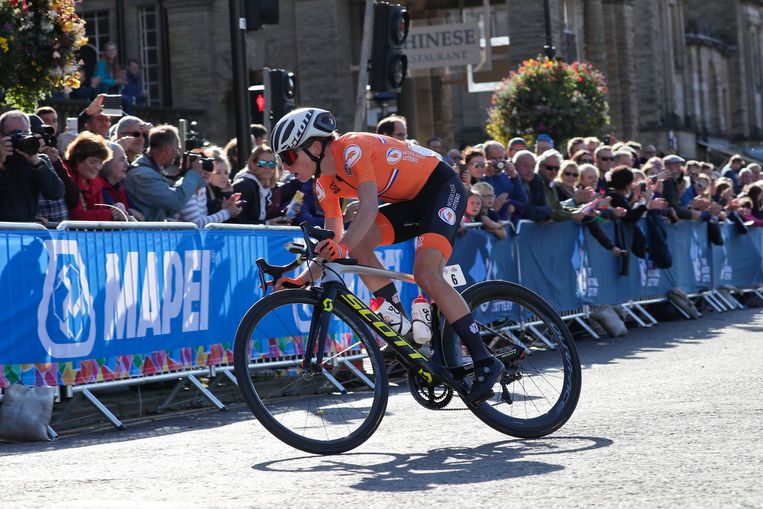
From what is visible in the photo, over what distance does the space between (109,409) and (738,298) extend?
15.3 metres

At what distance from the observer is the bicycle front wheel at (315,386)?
773 cm

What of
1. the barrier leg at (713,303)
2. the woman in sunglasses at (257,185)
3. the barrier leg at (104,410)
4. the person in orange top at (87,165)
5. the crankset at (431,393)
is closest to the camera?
the crankset at (431,393)

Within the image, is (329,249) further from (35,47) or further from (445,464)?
(35,47)

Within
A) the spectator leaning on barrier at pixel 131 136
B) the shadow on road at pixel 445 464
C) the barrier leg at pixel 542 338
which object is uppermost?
the spectator leaning on barrier at pixel 131 136

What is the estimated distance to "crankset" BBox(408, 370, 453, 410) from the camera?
8281 mm

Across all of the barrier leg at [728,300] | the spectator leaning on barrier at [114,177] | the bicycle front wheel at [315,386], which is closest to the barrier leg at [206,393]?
the spectator leaning on barrier at [114,177]

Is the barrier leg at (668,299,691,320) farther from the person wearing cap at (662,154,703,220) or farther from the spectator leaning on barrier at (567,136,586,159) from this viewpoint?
the spectator leaning on barrier at (567,136,586,159)

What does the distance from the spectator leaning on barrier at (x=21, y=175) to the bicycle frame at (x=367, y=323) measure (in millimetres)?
3560

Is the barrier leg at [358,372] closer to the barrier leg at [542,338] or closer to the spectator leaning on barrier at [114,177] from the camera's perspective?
the barrier leg at [542,338]

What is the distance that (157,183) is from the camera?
12445mm

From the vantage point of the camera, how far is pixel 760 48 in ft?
279

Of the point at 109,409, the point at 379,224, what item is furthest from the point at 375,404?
the point at 109,409

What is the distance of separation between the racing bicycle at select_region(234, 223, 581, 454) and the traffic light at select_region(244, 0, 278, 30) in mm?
7283

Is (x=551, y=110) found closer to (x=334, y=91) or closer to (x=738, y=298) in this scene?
(x=334, y=91)
